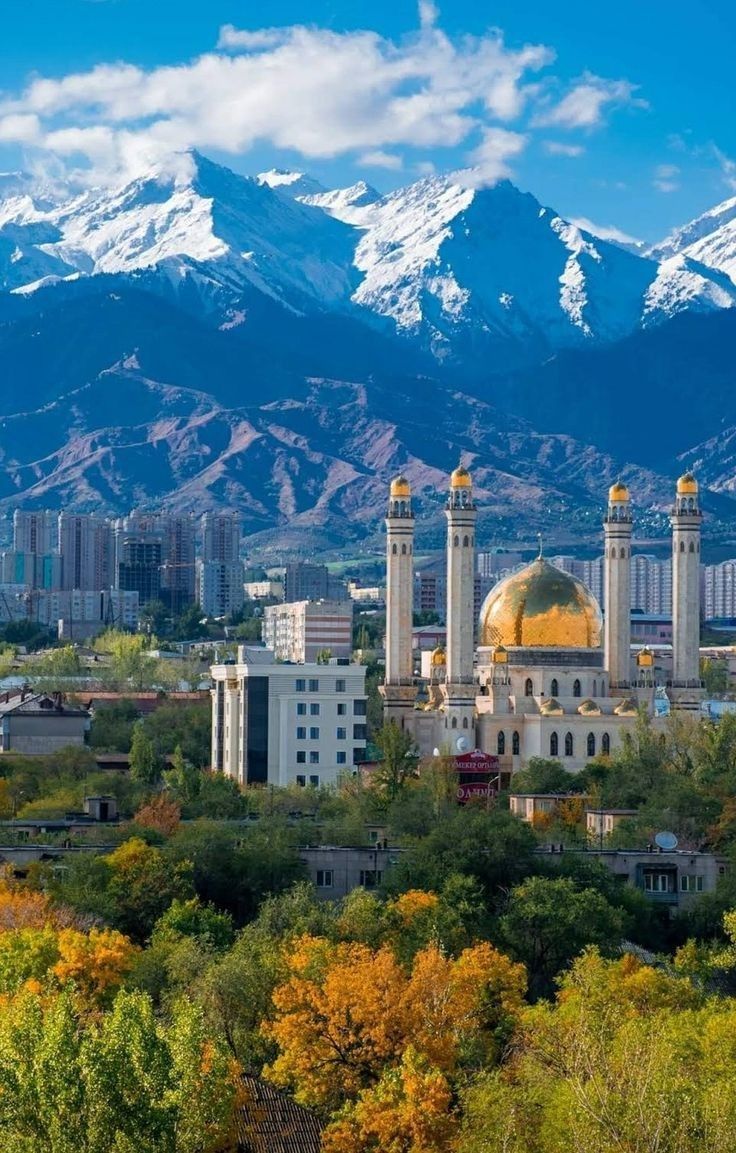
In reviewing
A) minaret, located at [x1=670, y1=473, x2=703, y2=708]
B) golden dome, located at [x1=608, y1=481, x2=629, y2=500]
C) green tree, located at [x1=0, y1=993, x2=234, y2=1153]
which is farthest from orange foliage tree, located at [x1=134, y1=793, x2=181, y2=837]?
golden dome, located at [x1=608, y1=481, x2=629, y2=500]

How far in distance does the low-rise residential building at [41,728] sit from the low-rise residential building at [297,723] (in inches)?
257

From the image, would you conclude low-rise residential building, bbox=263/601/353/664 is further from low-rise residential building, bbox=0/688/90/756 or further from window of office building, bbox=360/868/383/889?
window of office building, bbox=360/868/383/889

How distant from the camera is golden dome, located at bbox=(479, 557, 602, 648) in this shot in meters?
104

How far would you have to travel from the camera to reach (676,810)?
75500mm

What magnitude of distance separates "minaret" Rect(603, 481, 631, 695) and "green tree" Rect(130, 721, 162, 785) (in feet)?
59.0

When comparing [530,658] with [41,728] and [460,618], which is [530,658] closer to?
[460,618]

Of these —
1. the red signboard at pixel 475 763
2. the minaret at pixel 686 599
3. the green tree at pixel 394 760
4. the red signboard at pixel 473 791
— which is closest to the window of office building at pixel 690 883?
the red signboard at pixel 473 791

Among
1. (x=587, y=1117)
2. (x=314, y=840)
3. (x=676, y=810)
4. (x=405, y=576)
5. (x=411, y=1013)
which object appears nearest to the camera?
(x=587, y=1117)

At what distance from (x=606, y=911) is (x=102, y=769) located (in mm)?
38253

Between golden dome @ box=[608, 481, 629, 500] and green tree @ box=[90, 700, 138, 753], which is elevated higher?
golden dome @ box=[608, 481, 629, 500]

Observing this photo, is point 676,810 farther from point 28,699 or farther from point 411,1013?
point 28,699

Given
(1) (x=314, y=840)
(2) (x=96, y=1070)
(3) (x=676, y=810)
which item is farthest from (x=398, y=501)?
(2) (x=96, y=1070)

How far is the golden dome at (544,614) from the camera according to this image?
104 m

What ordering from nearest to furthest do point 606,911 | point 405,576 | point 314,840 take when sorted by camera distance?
point 606,911
point 314,840
point 405,576
